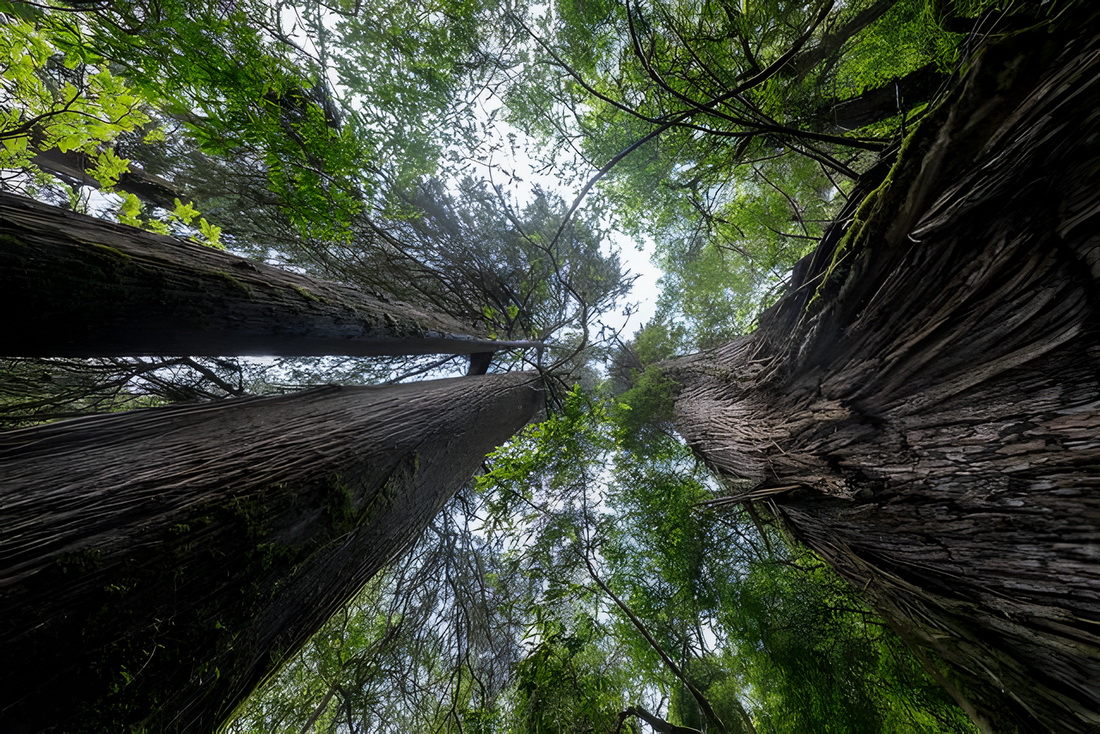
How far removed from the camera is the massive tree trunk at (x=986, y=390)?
2.86 ft

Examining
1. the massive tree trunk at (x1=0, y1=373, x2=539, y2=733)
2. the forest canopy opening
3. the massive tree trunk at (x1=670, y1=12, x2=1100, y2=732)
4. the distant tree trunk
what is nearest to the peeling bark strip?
the forest canopy opening

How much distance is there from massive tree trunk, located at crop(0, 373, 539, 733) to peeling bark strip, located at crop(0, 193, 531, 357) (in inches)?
12.2

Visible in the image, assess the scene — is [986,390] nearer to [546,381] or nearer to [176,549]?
[176,549]

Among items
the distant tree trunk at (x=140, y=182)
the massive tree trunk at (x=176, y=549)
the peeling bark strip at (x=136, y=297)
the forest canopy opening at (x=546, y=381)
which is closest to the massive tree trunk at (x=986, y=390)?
the forest canopy opening at (x=546, y=381)

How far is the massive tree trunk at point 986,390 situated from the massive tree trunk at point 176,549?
2177 millimetres

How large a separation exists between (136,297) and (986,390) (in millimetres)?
2959

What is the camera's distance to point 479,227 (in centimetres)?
496

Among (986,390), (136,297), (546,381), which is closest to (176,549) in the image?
(136,297)

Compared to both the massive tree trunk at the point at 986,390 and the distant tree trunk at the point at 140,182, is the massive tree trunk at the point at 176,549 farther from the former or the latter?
the distant tree trunk at the point at 140,182

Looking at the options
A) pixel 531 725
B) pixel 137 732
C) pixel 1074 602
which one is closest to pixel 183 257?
pixel 137 732

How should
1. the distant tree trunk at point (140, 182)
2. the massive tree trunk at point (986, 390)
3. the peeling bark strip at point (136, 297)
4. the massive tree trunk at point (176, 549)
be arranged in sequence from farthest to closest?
the distant tree trunk at point (140, 182) < the peeling bark strip at point (136, 297) < the massive tree trunk at point (986, 390) < the massive tree trunk at point (176, 549)

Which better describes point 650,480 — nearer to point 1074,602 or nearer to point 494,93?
point 1074,602

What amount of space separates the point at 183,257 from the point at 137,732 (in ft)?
4.95

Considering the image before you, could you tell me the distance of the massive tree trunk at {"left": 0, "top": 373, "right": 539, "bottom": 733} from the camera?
672mm
